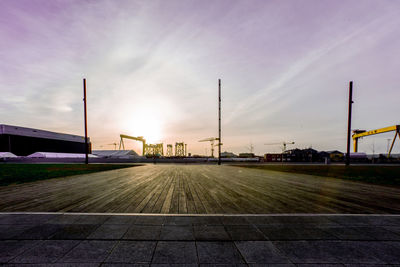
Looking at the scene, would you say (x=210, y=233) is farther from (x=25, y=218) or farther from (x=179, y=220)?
(x=25, y=218)

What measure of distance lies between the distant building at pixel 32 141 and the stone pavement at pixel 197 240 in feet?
235

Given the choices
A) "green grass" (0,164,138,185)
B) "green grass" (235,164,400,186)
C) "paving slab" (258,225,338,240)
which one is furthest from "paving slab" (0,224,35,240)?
"green grass" (235,164,400,186)

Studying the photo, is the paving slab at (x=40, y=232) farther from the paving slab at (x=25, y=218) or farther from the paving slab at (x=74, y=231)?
the paving slab at (x=25, y=218)

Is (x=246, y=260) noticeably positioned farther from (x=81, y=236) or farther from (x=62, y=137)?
(x=62, y=137)

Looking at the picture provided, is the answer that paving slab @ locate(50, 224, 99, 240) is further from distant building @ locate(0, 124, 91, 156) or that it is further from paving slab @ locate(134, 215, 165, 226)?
distant building @ locate(0, 124, 91, 156)

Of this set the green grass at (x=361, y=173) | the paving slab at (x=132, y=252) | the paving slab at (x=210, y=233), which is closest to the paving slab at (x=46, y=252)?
the paving slab at (x=132, y=252)

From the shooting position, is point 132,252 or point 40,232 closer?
point 132,252

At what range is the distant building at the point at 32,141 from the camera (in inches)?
2110

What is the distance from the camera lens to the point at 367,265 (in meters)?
2.60

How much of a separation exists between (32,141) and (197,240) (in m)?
81.1

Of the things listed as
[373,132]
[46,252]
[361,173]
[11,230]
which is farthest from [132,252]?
[373,132]

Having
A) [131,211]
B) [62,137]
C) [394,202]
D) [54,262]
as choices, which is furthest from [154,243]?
[62,137]

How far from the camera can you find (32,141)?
61094 millimetres

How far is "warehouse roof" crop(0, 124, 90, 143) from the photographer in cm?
5302
